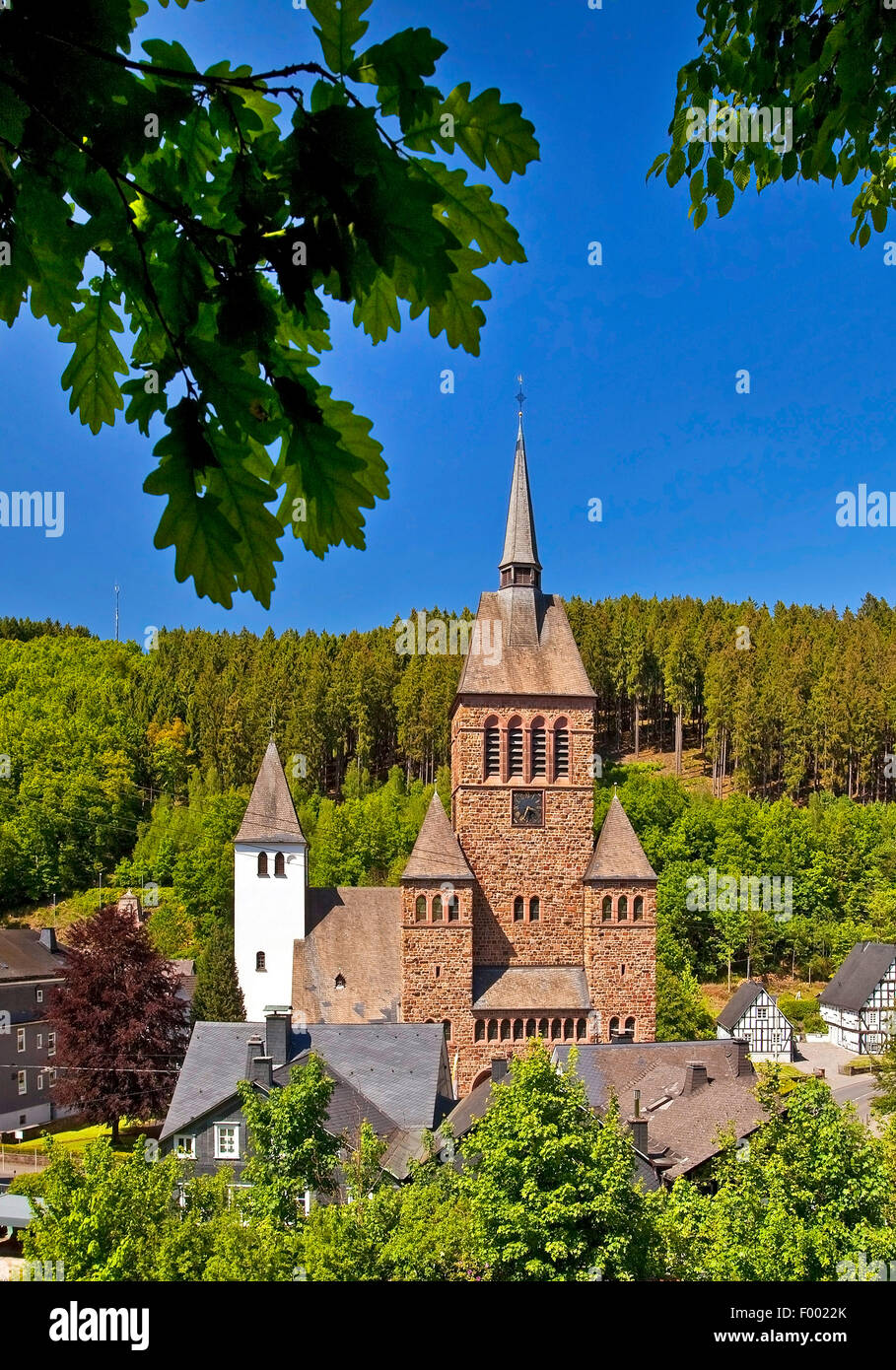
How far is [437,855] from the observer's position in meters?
29.0

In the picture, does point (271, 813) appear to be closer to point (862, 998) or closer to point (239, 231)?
point (862, 998)

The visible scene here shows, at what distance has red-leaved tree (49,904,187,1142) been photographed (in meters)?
27.3

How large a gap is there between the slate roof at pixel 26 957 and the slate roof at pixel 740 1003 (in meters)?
27.5

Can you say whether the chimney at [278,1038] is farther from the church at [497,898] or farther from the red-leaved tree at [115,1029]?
the red-leaved tree at [115,1029]

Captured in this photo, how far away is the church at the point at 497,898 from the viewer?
28047 mm

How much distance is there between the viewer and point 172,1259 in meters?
11.9

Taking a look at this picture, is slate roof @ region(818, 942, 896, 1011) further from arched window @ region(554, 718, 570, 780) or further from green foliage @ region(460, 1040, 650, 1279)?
green foliage @ region(460, 1040, 650, 1279)

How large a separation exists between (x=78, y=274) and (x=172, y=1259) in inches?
523

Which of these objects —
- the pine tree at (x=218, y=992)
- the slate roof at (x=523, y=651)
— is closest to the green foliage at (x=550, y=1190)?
the slate roof at (x=523, y=651)

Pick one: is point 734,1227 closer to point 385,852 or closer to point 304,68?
point 304,68

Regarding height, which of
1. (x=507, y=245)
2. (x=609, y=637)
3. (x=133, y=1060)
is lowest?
(x=133, y=1060)

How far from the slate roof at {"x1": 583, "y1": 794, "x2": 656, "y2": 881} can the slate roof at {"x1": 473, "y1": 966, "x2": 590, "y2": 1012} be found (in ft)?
10.3

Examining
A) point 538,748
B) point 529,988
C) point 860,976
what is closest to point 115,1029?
point 529,988
